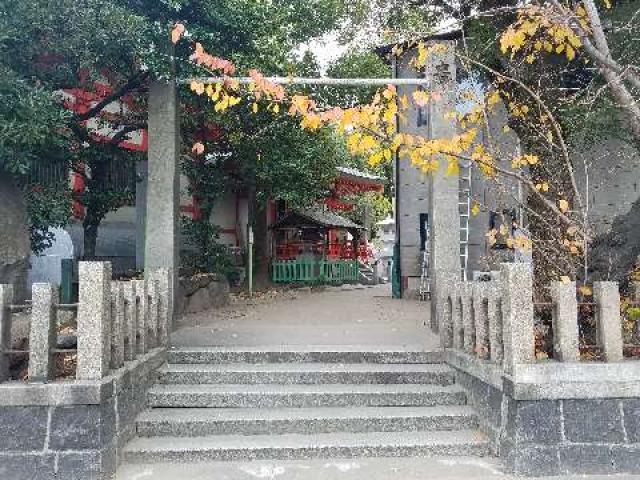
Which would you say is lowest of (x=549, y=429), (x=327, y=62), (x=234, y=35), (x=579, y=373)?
(x=549, y=429)

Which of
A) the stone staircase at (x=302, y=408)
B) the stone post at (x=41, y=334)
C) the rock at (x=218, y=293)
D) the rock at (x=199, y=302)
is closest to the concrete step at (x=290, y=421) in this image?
the stone staircase at (x=302, y=408)

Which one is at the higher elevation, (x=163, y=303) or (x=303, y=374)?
(x=163, y=303)

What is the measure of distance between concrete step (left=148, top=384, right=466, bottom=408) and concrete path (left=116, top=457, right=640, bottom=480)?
878mm

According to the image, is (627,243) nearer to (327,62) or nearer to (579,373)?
(579,373)

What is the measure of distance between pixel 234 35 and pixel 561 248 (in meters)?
5.85

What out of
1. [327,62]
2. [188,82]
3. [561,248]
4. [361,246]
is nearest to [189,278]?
[188,82]

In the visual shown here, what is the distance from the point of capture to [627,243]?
5977 mm

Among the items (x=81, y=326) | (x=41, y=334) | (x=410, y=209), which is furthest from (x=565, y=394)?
(x=410, y=209)

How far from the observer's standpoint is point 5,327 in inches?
194

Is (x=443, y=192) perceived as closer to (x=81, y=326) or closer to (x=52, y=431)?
(x=81, y=326)

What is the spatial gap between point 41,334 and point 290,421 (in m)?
2.49

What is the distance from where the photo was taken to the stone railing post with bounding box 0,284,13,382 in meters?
4.88

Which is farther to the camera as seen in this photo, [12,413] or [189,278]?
[189,278]

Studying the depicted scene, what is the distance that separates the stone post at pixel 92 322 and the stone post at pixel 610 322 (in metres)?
4.44
